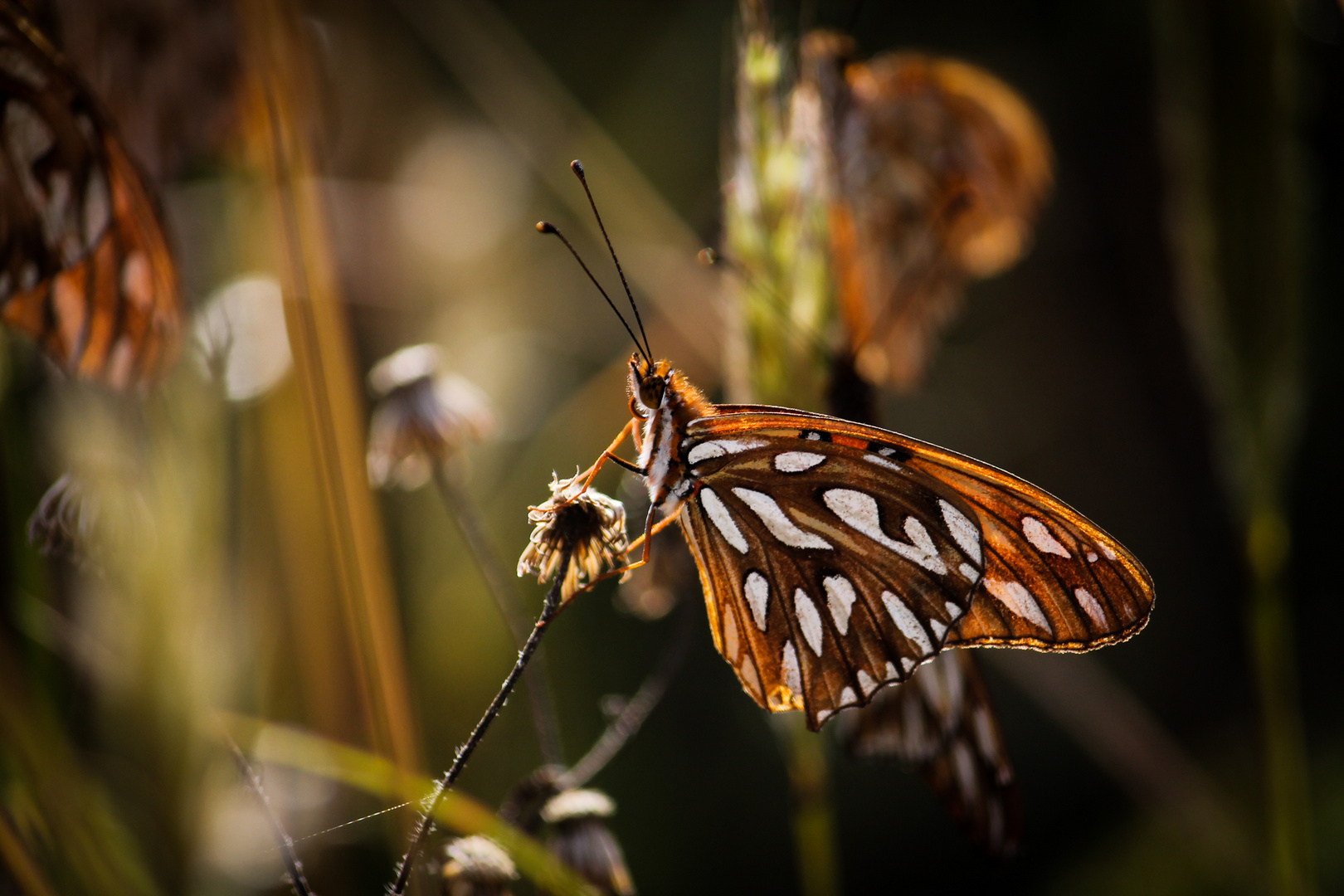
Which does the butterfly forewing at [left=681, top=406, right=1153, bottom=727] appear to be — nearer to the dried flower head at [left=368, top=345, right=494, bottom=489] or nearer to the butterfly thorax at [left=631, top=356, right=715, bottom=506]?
the butterfly thorax at [left=631, top=356, right=715, bottom=506]

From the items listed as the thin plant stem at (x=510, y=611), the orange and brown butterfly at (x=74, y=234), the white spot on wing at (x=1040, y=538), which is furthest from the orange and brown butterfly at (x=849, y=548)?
the orange and brown butterfly at (x=74, y=234)

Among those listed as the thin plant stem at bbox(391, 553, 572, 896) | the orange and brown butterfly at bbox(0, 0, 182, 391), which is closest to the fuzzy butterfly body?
the thin plant stem at bbox(391, 553, 572, 896)

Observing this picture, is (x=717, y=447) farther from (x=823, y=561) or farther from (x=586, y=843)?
(x=586, y=843)

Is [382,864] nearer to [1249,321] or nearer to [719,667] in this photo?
[719,667]

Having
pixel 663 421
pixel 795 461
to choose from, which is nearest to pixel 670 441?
pixel 663 421

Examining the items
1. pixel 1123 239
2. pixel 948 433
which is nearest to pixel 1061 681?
pixel 948 433
